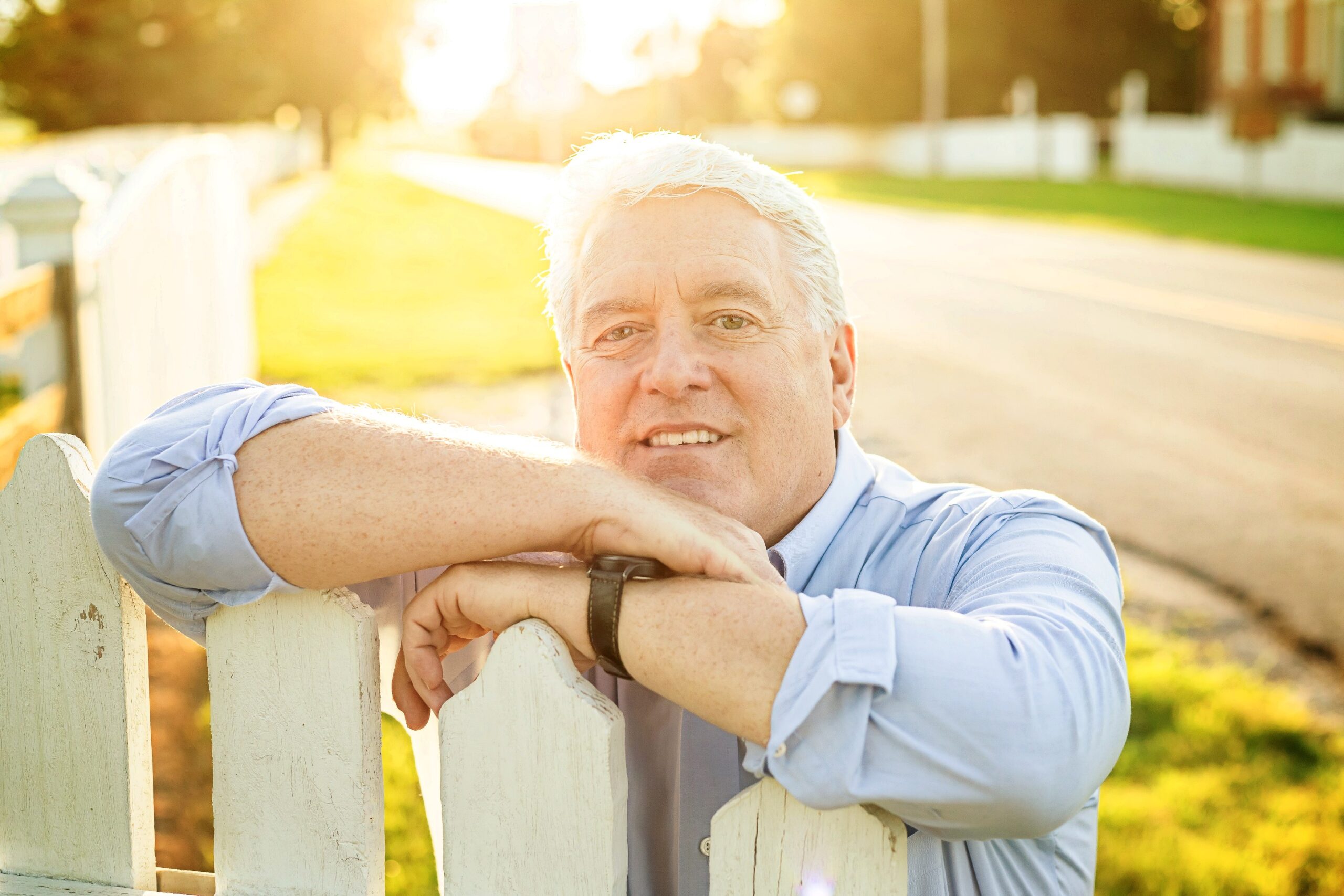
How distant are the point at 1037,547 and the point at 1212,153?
28.4 meters

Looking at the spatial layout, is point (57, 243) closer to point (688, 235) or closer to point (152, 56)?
point (688, 235)

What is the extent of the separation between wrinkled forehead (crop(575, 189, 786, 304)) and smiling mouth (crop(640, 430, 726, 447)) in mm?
228

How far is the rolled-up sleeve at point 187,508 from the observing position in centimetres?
141

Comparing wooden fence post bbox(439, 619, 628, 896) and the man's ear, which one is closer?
wooden fence post bbox(439, 619, 628, 896)

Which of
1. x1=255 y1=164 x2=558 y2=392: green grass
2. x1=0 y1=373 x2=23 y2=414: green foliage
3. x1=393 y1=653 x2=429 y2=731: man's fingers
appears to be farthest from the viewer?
x1=255 y1=164 x2=558 y2=392: green grass

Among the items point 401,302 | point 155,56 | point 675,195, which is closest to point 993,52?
point 155,56

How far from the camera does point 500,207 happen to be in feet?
80.6

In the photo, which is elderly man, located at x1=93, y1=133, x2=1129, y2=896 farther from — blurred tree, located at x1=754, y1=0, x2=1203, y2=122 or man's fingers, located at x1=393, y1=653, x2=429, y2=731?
blurred tree, located at x1=754, y1=0, x2=1203, y2=122

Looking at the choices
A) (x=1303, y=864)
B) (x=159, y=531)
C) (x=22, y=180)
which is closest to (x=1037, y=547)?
(x=159, y=531)

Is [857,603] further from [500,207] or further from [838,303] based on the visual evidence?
[500,207]

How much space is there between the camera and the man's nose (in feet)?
6.03

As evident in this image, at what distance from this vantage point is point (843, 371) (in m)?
2.20

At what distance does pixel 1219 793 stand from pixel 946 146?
37685mm

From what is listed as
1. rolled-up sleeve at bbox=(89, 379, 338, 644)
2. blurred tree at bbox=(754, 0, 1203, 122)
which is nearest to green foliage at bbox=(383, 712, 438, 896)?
rolled-up sleeve at bbox=(89, 379, 338, 644)
